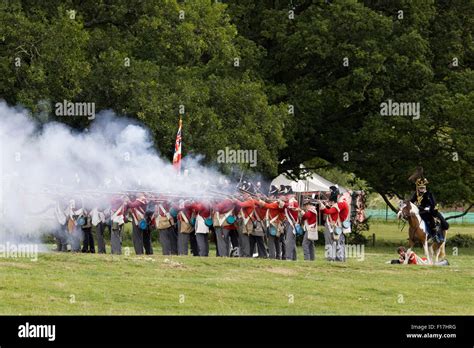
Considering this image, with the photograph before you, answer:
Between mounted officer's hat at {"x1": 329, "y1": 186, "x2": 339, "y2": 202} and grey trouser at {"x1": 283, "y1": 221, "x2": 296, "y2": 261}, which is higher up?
mounted officer's hat at {"x1": 329, "y1": 186, "x2": 339, "y2": 202}

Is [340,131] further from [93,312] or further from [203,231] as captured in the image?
[93,312]

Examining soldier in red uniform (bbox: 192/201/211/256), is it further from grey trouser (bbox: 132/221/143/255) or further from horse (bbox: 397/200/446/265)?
horse (bbox: 397/200/446/265)

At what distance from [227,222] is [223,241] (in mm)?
660

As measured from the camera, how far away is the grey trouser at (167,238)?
103 ft

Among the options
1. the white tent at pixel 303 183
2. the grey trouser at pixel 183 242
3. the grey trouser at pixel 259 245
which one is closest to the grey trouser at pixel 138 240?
the grey trouser at pixel 183 242

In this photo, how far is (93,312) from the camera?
19266 mm

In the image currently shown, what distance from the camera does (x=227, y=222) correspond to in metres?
30.4

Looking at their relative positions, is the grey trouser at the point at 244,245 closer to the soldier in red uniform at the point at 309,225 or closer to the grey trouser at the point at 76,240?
the soldier in red uniform at the point at 309,225

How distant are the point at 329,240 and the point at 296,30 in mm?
20092

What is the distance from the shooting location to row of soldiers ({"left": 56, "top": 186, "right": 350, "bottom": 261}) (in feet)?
99.1

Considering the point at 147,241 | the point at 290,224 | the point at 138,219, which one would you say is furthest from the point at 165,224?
the point at 290,224

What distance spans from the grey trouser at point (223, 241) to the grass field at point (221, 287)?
3.22 meters

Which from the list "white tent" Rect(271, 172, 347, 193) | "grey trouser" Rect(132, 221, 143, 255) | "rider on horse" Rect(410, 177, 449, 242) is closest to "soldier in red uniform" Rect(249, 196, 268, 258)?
"grey trouser" Rect(132, 221, 143, 255)
